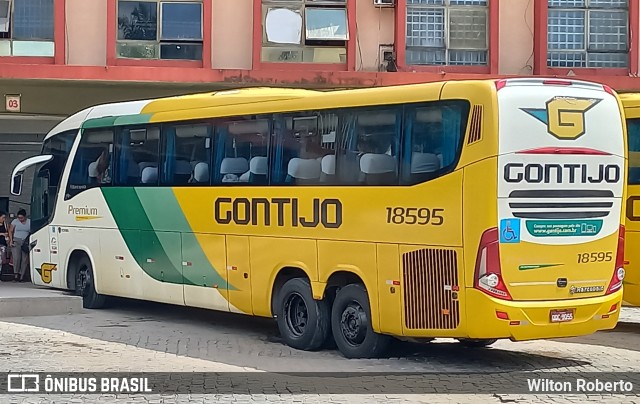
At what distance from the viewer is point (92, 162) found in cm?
1684

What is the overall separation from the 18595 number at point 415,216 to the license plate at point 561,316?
4.96 ft

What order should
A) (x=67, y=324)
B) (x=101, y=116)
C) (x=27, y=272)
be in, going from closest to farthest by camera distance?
(x=67, y=324) → (x=101, y=116) → (x=27, y=272)

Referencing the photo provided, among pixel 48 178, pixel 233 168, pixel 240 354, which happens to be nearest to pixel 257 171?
pixel 233 168

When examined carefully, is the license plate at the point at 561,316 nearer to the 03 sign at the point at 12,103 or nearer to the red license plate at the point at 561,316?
the red license plate at the point at 561,316

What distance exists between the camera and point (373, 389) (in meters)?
10.0

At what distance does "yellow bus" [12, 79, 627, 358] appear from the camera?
10719 mm

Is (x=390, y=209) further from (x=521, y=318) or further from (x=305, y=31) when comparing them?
(x=305, y=31)

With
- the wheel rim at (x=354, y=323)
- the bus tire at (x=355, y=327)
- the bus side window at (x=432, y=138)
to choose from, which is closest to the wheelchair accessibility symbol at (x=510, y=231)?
the bus side window at (x=432, y=138)

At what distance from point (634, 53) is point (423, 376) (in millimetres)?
13192

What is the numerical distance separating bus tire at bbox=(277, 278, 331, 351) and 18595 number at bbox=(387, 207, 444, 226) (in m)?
1.66

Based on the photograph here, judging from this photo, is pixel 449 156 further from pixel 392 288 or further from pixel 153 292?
pixel 153 292

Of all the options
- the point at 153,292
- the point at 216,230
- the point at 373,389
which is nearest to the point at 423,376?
the point at 373,389

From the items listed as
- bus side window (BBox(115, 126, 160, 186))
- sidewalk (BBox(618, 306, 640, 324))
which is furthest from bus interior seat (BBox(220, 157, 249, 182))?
sidewalk (BBox(618, 306, 640, 324))

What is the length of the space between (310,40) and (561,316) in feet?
37.7
